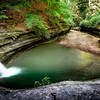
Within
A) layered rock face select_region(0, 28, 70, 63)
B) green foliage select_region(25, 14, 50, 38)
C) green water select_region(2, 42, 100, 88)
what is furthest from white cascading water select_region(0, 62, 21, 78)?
green foliage select_region(25, 14, 50, 38)

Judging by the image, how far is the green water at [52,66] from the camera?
504 centimetres

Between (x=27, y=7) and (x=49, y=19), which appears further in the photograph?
(x=49, y=19)

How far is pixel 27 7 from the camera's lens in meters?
8.36

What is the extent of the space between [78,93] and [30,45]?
5.17 meters

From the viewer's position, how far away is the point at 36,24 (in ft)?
24.4

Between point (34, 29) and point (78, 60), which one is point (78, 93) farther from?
point (34, 29)

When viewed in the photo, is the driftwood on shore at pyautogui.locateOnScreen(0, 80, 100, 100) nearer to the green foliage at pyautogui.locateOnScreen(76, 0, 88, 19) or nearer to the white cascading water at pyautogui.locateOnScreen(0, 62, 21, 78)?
the white cascading water at pyautogui.locateOnScreen(0, 62, 21, 78)

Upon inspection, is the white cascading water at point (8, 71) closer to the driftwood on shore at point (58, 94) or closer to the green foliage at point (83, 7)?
the driftwood on shore at point (58, 94)

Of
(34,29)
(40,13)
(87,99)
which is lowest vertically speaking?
→ (87,99)

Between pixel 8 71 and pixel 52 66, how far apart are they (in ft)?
6.01

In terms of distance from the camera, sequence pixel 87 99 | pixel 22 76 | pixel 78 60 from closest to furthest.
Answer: pixel 87 99, pixel 22 76, pixel 78 60

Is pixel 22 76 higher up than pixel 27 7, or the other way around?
pixel 27 7

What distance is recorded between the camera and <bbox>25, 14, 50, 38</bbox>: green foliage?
287 inches

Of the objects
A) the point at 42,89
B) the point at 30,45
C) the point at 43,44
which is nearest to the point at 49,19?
the point at 43,44
